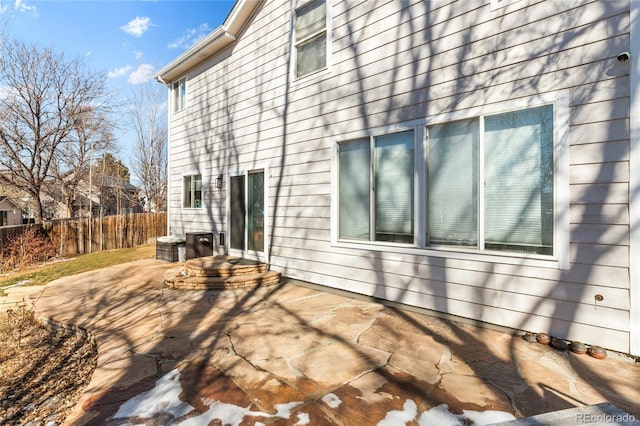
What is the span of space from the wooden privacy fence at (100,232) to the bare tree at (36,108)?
102 inches

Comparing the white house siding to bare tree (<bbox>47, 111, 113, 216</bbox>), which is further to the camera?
the white house siding

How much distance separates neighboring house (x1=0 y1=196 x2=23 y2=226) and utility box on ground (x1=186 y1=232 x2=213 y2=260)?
26.6 meters

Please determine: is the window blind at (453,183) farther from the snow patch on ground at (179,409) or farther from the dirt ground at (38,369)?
the dirt ground at (38,369)

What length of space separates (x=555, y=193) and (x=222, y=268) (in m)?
4.97

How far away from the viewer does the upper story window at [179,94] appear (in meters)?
8.84

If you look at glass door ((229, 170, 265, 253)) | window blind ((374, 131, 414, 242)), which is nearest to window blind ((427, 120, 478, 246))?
window blind ((374, 131, 414, 242))

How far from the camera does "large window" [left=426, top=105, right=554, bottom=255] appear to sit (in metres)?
3.23

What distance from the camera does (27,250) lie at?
394 inches

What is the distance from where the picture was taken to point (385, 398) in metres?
2.26

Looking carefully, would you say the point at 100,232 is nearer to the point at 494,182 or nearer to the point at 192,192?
the point at 192,192

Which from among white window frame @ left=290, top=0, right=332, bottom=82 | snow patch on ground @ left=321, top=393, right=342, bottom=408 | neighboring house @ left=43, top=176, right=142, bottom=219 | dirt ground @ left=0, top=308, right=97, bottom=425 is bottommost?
dirt ground @ left=0, top=308, right=97, bottom=425

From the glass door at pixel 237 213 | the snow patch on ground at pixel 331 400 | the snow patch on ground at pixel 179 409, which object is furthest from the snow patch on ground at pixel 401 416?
the glass door at pixel 237 213

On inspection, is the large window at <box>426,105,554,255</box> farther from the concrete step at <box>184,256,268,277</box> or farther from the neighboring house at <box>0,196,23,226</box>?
the neighboring house at <box>0,196,23,226</box>

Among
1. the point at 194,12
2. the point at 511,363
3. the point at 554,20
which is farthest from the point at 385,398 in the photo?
the point at 194,12
